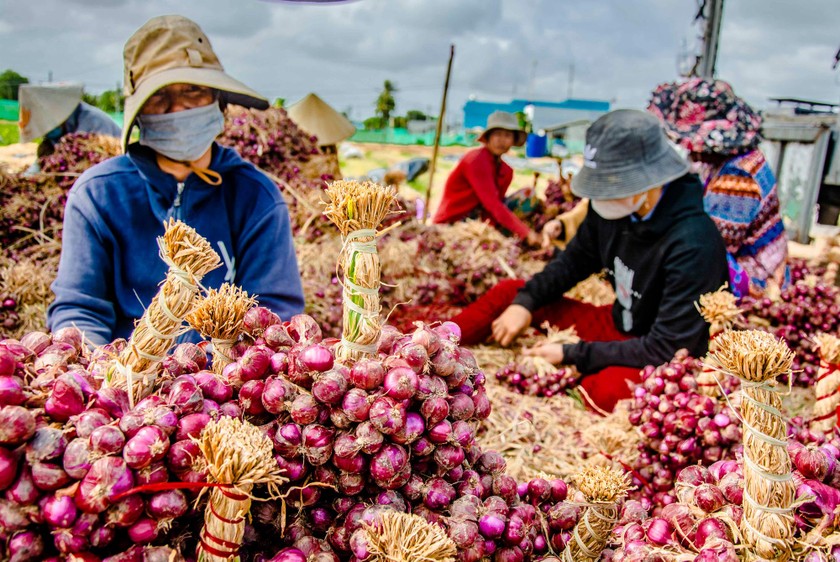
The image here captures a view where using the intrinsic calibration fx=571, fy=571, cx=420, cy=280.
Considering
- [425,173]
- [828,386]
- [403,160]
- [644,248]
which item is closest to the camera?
[828,386]

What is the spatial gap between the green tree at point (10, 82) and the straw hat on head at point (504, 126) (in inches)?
994

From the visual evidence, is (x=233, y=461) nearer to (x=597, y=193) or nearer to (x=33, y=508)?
(x=33, y=508)

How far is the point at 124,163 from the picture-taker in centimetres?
228

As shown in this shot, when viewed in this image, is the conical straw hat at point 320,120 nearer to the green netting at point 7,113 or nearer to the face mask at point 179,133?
the face mask at point 179,133

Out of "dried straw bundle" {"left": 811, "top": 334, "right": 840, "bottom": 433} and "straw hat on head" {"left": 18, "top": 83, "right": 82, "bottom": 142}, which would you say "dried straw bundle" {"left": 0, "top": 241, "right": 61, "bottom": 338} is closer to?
"straw hat on head" {"left": 18, "top": 83, "right": 82, "bottom": 142}

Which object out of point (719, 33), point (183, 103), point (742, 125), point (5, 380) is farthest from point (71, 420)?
point (719, 33)

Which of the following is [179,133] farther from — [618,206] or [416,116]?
[416,116]

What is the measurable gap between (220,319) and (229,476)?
36 cm

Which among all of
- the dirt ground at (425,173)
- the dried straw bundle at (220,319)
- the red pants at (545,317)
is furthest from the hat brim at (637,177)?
the dirt ground at (425,173)

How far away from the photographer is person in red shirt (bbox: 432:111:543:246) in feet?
18.8

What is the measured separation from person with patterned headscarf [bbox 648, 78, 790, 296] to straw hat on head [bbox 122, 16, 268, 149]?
9.99 ft

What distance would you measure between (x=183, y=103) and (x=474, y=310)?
203 cm

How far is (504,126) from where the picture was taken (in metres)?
5.82

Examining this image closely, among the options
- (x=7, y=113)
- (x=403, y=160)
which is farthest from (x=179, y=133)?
(x=7, y=113)
